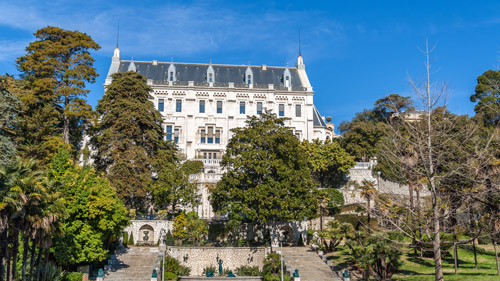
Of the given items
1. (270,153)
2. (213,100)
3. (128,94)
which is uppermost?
(213,100)

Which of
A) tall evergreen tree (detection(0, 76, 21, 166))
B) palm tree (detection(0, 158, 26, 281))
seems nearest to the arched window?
tall evergreen tree (detection(0, 76, 21, 166))

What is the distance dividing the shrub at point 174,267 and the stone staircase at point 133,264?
1137mm

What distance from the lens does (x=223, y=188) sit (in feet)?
126

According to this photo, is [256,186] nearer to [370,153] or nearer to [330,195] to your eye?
[330,195]

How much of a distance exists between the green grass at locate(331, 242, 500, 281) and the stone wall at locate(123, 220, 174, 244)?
14.0m

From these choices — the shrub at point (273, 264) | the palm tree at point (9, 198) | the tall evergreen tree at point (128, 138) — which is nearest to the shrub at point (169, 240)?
the tall evergreen tree at point (128, 138)

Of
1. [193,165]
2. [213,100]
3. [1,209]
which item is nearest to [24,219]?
[1,209]

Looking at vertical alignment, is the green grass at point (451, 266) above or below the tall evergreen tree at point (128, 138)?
below

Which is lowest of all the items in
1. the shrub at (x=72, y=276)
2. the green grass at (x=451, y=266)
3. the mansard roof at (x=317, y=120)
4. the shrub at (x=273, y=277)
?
the shrub at (x=273, y=277)

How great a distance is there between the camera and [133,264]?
35125 mm

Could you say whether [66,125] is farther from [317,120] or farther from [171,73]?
[317,120]

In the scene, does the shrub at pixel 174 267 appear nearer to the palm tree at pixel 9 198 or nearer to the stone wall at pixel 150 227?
the stone wall at pixel 150 227

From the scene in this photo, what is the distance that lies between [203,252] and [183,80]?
110 ft

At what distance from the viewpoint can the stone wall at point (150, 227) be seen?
131 ft
